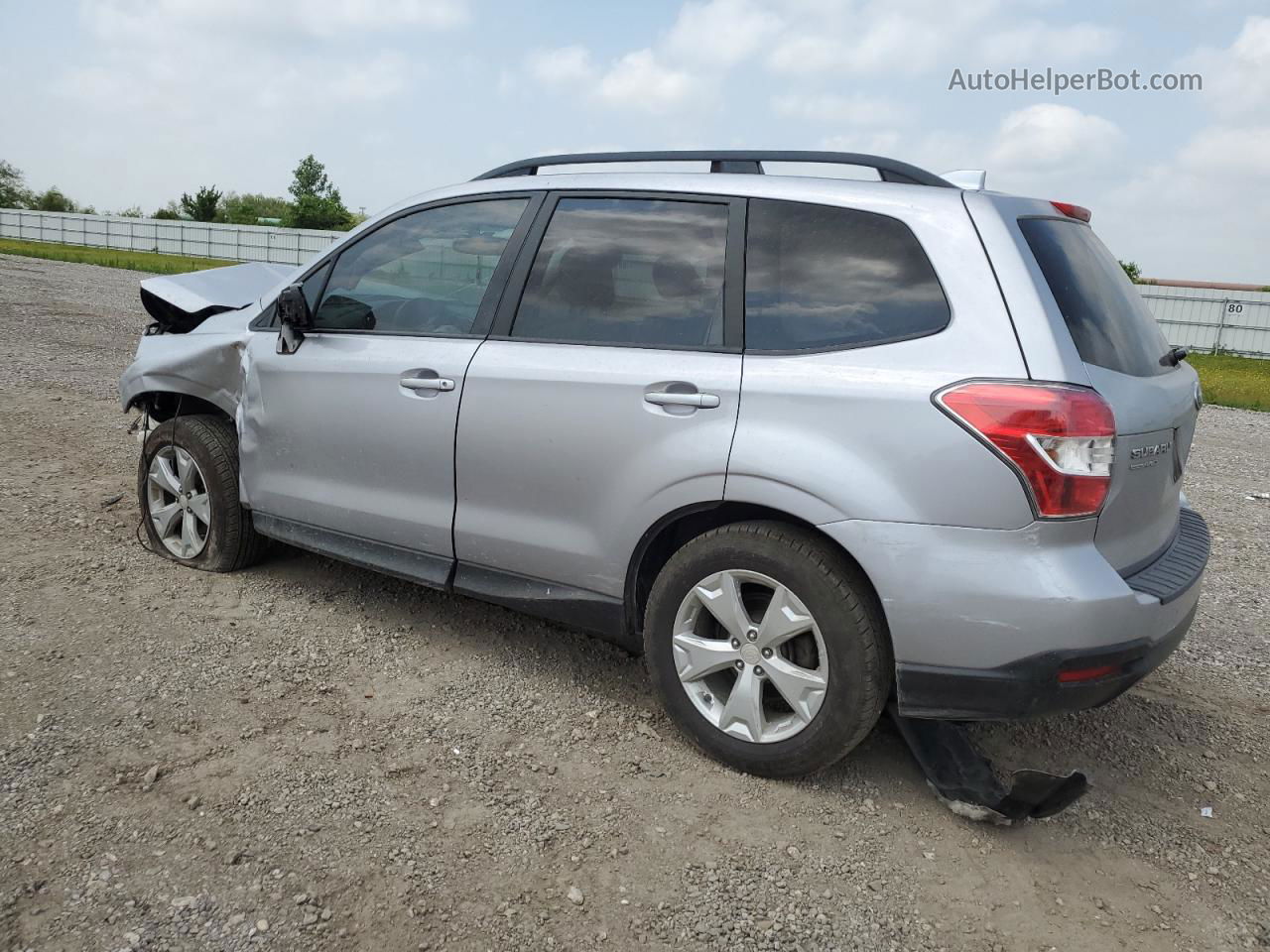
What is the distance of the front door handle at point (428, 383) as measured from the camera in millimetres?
3781

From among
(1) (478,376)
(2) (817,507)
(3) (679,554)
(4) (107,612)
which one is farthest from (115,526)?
(2) (817,507)

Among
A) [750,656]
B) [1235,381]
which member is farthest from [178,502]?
[1235,381]

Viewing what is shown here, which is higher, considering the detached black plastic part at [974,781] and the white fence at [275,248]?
the white fence at [275,248]

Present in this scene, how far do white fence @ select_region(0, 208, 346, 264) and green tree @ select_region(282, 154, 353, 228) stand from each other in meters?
18.0

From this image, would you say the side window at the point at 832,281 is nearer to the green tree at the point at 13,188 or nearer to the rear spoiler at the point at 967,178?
the rear spoiler at the point at 967,178

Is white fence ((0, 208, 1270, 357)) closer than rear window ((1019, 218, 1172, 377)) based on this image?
No

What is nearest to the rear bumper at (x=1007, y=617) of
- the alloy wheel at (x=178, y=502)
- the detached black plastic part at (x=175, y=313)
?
the alloy wheel at (x=178, y=502)

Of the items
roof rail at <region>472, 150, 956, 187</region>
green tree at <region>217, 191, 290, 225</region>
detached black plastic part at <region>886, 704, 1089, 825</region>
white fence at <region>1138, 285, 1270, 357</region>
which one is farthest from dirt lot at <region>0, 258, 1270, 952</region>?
green tree at <region>217, 191, 290, 225</region>

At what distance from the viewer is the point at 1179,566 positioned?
3152 millimetres

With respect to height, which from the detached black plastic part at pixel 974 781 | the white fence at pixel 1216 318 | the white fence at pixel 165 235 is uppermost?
the white fence at pixel 165 235

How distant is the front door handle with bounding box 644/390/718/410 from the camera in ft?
10.4

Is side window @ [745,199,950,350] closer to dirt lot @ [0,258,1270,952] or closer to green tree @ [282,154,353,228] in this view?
dirt lot @ [0,258,1270,952]

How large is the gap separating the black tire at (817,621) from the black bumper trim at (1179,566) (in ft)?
2.40

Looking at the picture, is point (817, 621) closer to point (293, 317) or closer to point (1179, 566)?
point (1179, 566)
